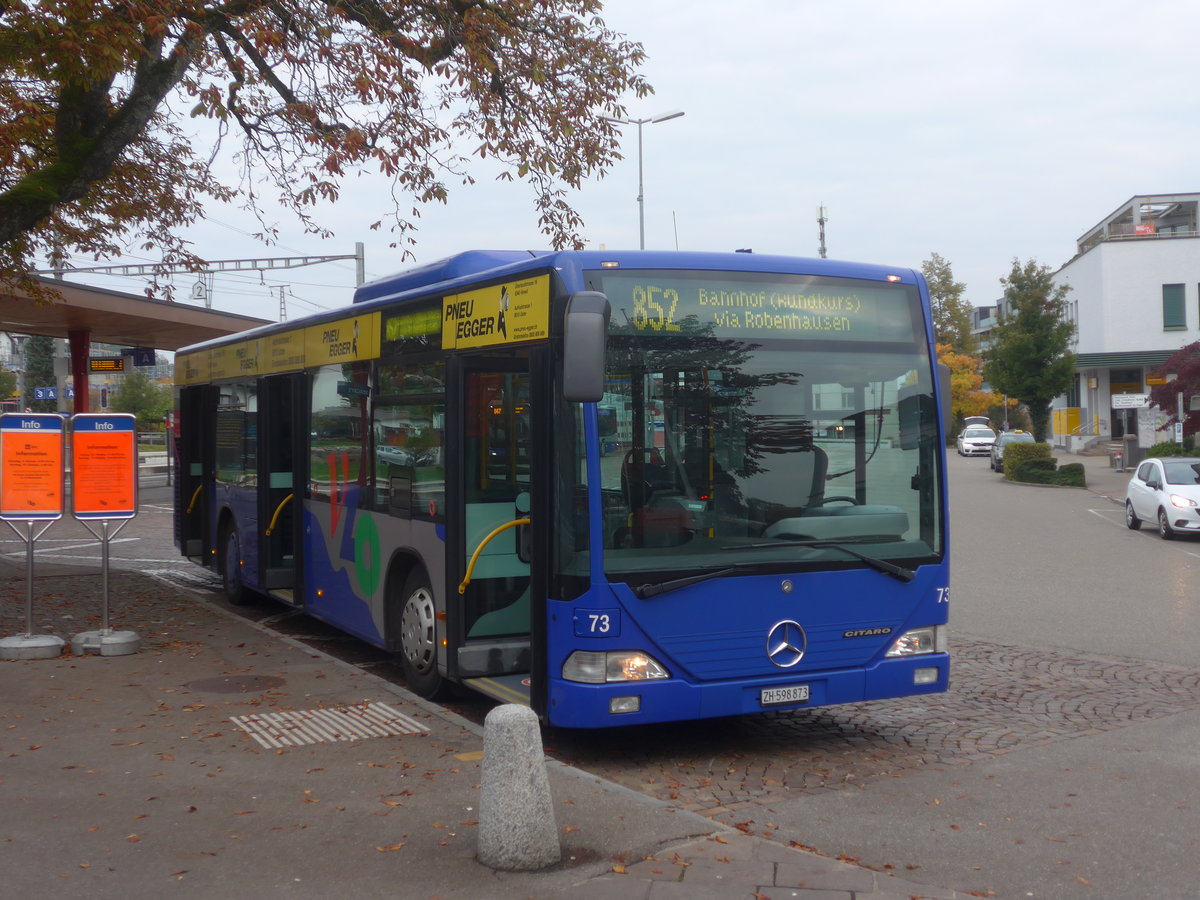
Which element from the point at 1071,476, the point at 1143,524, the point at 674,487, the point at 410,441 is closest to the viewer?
the point at 674,487

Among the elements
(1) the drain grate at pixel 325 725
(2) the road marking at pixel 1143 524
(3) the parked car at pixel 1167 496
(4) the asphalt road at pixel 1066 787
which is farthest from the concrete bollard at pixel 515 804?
(3) the parked car at pixel 1167 496

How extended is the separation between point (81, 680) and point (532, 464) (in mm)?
4326

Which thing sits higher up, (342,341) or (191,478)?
(342,341)

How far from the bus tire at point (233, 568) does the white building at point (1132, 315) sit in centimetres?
4543

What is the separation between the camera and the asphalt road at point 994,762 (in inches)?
215

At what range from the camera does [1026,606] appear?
1370 cm

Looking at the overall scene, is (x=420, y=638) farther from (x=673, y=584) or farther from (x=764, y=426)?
(x=764, y=426)

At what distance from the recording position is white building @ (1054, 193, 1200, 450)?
54.3 meters

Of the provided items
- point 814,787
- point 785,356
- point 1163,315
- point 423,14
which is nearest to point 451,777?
point 814,787

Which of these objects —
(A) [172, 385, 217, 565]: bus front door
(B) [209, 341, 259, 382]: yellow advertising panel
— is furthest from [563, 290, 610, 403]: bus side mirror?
(A) [172, 385, 217, 565]: bus front door

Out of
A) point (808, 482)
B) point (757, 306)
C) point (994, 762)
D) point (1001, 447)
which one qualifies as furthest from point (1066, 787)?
point (1001, 447)

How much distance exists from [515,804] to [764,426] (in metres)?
2.78

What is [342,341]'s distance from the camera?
10.0 meters

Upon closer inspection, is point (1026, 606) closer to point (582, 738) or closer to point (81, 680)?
point (582, 738)
